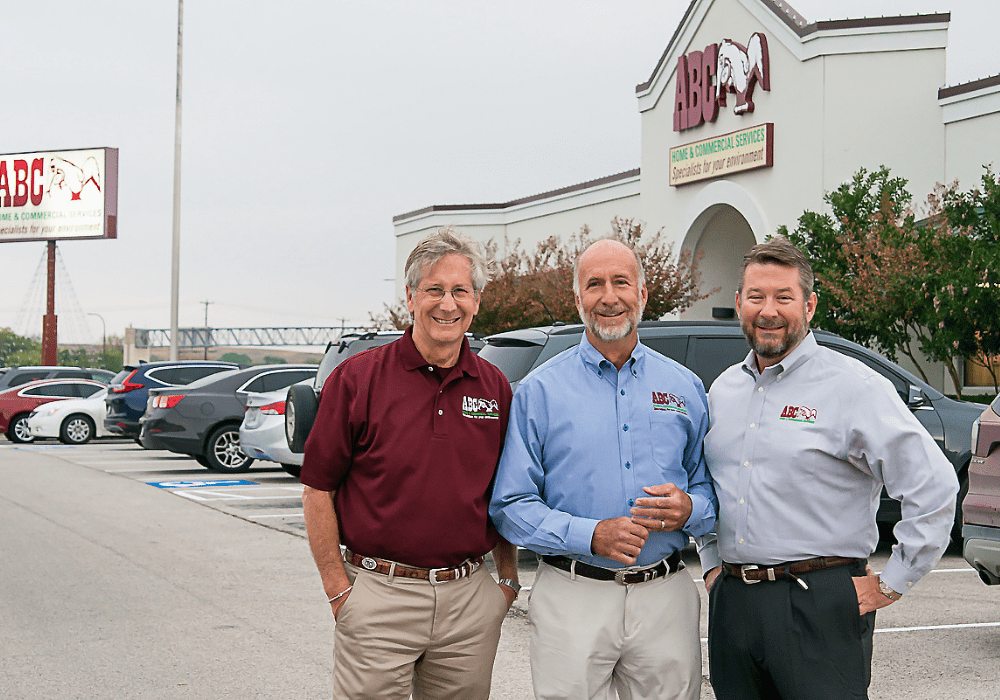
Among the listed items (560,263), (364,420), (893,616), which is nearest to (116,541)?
(893,616)

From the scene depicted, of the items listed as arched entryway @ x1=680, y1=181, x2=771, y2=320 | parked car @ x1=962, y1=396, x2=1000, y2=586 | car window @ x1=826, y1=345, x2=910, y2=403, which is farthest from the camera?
arched entryway @ x1=680, y1=181, x2=771, y2=320

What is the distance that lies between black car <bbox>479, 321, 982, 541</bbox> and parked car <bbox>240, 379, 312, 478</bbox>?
6.52 metres

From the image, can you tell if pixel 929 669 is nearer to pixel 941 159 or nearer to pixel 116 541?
pixel 116 541

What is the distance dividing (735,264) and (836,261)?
841 cm

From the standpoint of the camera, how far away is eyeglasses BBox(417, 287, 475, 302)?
3467 mm

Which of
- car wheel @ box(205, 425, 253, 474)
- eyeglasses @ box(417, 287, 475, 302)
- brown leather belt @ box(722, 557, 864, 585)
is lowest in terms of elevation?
car wheel @ box(205, 425, 253, 474)

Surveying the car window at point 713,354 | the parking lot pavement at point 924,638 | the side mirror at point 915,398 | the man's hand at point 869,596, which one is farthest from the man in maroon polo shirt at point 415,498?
the side mirror at point 915,398

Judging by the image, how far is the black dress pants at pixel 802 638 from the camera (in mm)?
3197

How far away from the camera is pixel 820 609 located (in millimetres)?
3209

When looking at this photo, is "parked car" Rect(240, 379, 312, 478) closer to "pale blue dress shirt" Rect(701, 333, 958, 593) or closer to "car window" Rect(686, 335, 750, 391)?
"car window" Rect(686, 335, 750, 391)

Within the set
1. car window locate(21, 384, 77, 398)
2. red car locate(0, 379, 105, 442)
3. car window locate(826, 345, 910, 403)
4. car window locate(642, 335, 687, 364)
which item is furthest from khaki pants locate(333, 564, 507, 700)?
car window locate(21, 384, 77, 398)

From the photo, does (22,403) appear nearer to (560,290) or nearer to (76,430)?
(76,430)

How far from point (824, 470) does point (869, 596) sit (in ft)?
1.29

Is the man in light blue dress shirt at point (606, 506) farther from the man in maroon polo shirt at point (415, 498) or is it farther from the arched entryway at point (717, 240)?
the arched entryway at point (717, 240)
